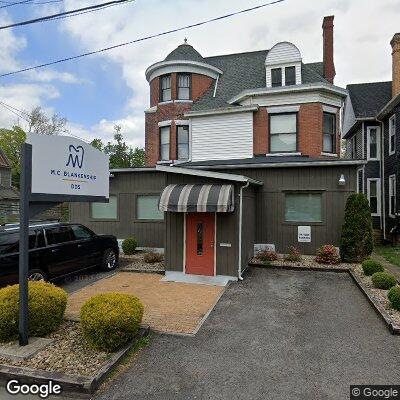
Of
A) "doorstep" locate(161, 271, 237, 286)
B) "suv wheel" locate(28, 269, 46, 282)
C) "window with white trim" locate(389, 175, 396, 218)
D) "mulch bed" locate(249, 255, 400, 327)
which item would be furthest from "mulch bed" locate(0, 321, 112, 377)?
"window with white trim" locate(389, 175, 396, 218)

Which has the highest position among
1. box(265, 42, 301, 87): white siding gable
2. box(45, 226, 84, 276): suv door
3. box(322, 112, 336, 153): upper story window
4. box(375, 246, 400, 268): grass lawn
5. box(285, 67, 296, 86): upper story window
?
box(265, 42, 301, 87): white siding gable

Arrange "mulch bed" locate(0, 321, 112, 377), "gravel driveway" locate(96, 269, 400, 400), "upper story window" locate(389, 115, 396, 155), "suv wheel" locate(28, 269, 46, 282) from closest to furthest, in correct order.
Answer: "gravel driveway" locate(96, 269, 400, 400) < "mulch bed" locate(0, 321, 112, 377) < "suv wheel" locate(28, 269, 46, 282) < "upper story window" locate(389, 115, 396, 155)

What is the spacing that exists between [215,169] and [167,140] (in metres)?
6.79

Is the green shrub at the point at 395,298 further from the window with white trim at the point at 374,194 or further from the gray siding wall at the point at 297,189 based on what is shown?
the window with white trim at the point at 374,194

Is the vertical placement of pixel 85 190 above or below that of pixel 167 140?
below

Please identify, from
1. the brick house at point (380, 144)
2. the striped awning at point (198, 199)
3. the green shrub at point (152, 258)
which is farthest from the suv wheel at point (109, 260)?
the brick house at point (380, 144)

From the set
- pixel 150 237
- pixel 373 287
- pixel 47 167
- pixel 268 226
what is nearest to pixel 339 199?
Result: pixel 268 226

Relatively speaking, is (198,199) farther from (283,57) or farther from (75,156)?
(283,57)

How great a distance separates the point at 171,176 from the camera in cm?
1125

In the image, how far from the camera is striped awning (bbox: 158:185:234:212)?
32.0 ft

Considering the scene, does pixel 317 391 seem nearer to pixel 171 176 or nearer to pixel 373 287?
pixel 373 287

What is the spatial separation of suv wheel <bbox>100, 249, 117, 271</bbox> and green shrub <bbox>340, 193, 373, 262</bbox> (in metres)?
9.00

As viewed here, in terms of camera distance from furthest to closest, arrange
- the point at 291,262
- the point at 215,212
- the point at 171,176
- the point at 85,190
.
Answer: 1. the point at 291,262
2. the point at 171,176
3. the point at 215,212
4. the point at 85,190

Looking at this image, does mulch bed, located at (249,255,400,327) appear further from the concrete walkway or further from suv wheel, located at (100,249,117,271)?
suv wheel, located at (100,249,117,271)
